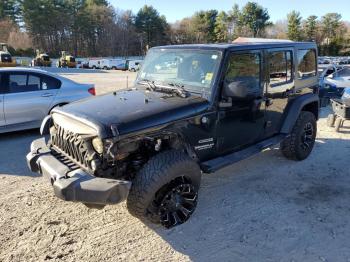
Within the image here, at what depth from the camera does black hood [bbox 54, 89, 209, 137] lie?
3426 mm

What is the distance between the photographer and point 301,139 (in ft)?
19.0

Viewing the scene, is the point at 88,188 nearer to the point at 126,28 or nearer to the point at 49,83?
the point at 49,83

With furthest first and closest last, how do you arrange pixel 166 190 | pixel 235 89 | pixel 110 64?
1. pixel 110 64
2. pixel 235 89
3. pixel 166 190

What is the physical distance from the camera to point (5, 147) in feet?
21.9

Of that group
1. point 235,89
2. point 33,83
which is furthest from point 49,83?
point 235,89

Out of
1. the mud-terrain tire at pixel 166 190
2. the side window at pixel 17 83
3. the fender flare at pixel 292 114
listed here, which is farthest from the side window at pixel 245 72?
the side window at pixel 17 83

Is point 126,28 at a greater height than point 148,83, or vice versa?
point 126,28

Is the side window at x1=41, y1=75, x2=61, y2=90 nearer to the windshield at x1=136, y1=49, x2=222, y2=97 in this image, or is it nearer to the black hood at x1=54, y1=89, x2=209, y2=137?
the windshield at x1=136, y1=49, x2=222, y2=97

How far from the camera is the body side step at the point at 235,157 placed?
164 inches

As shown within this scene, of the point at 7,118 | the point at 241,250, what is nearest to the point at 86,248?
the point at 241,250

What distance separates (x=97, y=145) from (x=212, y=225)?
155 cm

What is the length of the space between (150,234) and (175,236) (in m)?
0.27

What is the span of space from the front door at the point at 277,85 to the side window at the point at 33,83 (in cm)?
486

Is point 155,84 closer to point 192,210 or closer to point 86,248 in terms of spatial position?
point 192,210
